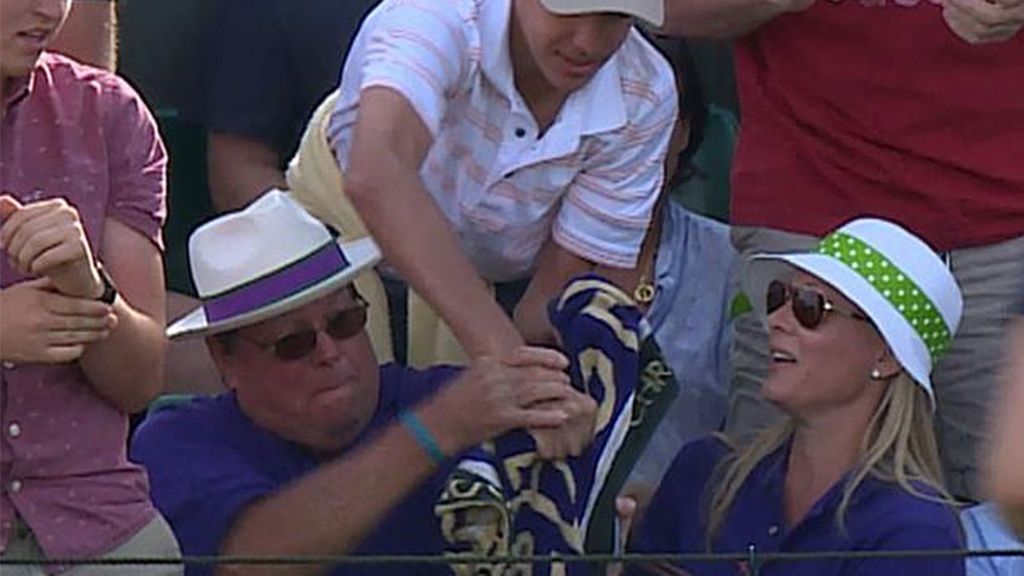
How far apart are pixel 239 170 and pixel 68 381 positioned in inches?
34.9

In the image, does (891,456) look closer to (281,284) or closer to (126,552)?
(281,284)

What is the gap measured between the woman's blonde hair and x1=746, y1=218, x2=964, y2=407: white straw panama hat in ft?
0.08

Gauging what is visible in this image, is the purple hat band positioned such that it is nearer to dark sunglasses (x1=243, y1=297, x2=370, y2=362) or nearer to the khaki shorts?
dark sunglasses (x1=243, y1=297, x2=370, y2=362)

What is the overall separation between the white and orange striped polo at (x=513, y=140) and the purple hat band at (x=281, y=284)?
0.10 metres

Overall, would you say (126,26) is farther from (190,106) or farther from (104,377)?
(104,377)

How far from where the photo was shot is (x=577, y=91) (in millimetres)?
3004

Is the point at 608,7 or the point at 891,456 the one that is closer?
the point at 608,7

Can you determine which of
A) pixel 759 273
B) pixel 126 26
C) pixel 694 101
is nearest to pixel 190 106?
pixel 126 26

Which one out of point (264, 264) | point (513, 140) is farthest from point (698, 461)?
point (264, 264)

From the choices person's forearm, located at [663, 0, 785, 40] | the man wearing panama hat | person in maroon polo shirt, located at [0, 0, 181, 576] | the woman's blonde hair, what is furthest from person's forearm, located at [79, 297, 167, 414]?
person's forearm, located at [663, 0, 785, 40]

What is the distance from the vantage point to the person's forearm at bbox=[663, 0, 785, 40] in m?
3.12

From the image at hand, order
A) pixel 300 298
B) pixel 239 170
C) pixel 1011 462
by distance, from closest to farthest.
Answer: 1. pixel 1011 462
2. pixel 300 298
3. pixel 239 170

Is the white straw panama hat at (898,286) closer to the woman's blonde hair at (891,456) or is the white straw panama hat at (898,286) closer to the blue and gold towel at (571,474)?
the woman's blonde hair at (891,456)

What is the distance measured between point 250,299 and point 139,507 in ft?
1.13
